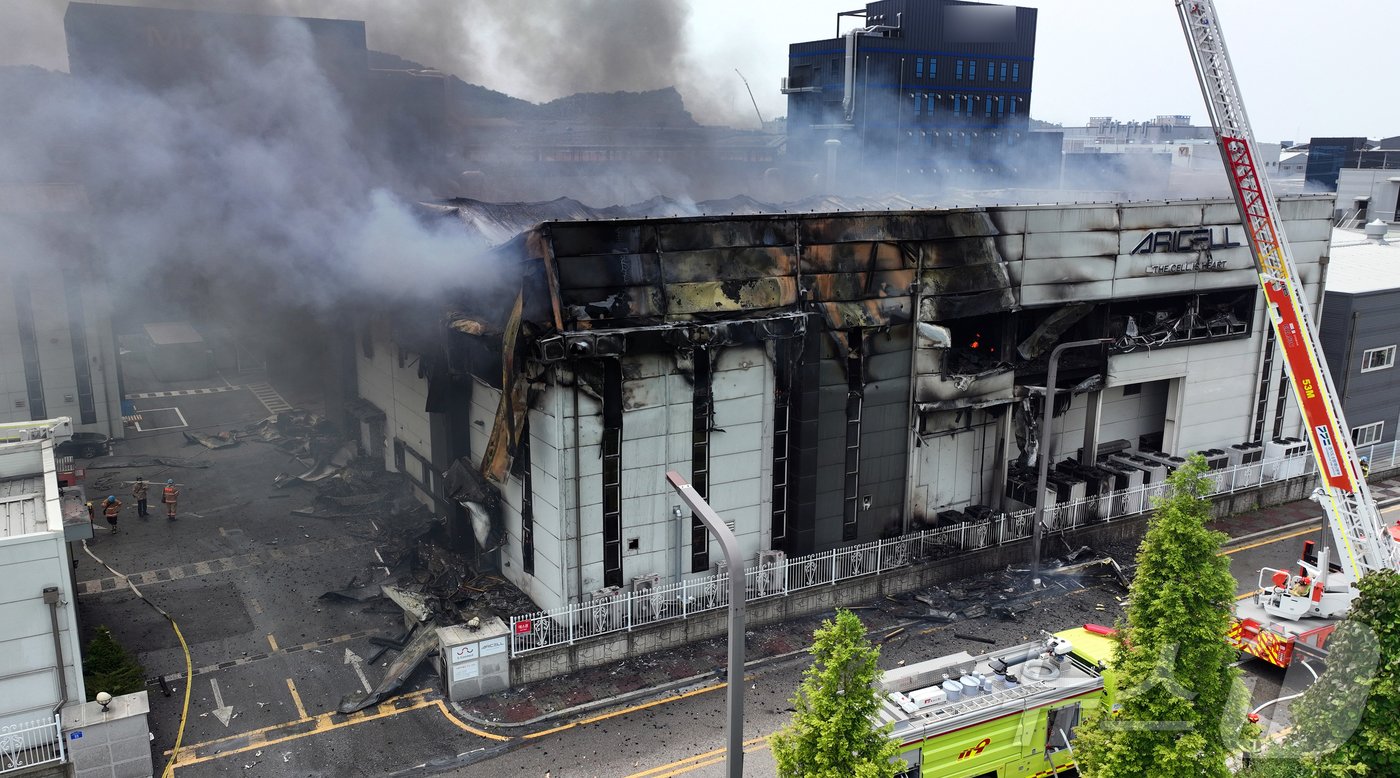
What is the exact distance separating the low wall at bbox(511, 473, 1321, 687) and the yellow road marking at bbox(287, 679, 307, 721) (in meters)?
3.30

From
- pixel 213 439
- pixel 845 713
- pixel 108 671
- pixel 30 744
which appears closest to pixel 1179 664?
pixel 845 713

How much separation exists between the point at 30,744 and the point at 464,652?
5.94 metres

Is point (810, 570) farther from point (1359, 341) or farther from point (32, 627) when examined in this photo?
point (1359, 341)

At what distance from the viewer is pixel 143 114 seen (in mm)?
21266

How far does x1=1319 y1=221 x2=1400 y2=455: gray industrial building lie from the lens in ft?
89.2

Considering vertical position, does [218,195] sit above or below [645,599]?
above

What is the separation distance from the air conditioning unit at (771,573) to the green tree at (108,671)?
10.5 metres

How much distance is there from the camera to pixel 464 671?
1644cm

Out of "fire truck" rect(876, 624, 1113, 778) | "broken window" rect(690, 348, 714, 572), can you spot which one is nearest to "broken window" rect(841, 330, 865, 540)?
"broken window" rect(690, 348, 714, 572)

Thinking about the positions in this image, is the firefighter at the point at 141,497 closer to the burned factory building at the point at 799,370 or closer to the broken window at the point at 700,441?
the burned factory building at the point at 799,370

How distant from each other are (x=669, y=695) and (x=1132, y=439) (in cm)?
1555

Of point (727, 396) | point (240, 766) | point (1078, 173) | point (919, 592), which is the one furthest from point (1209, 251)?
point (1078, 173)

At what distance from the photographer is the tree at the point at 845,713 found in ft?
33.3

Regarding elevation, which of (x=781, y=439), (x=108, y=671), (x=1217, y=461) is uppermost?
(x=781, y=439)
